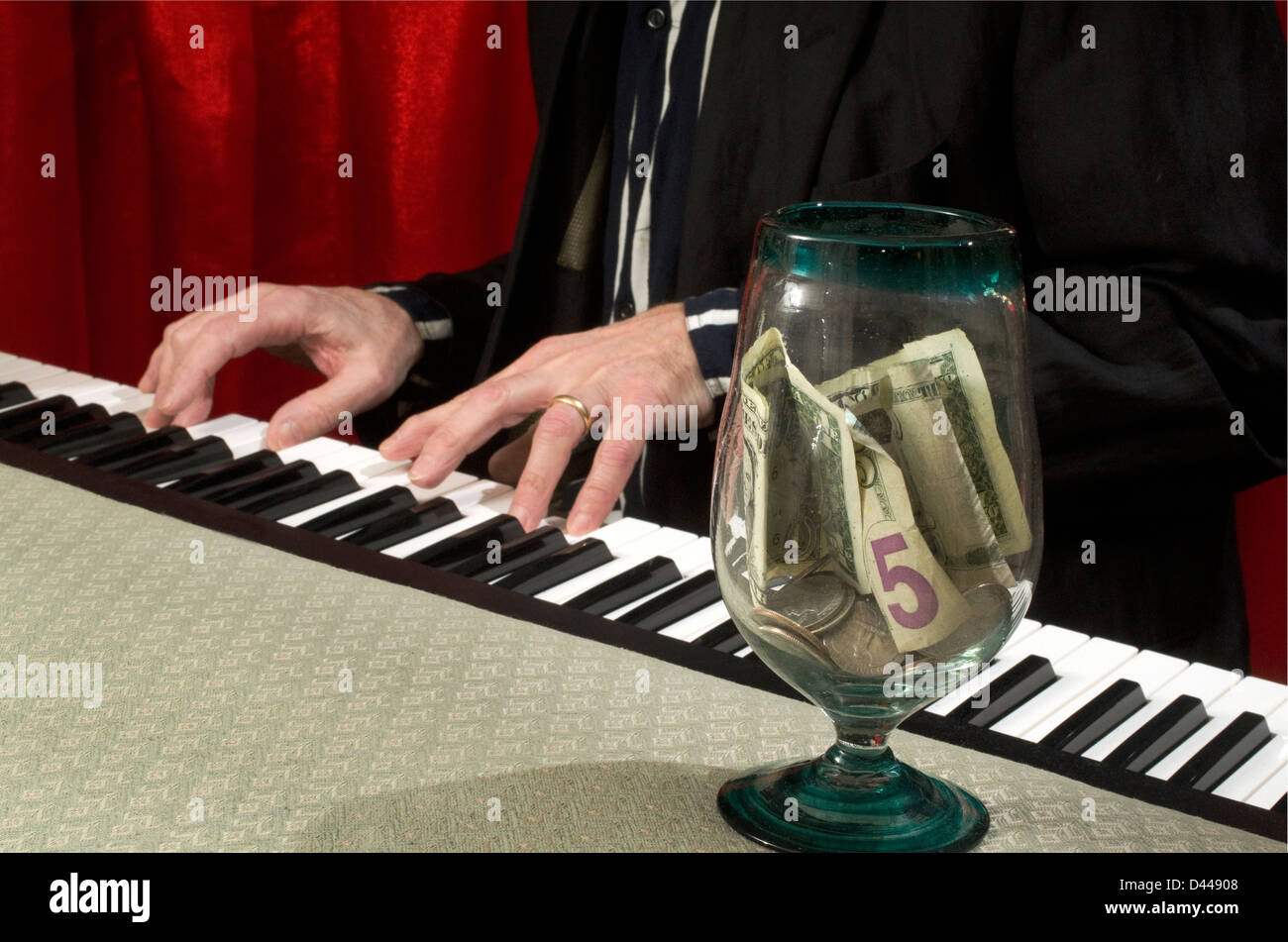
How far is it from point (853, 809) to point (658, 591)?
12.0 inches

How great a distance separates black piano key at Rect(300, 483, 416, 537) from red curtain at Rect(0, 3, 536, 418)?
52.7 inches

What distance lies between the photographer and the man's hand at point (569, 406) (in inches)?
37.0

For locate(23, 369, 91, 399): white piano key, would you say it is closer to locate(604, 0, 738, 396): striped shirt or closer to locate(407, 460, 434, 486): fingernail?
locate(407, 460, 434, 486): fingernail

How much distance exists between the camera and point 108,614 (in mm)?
687

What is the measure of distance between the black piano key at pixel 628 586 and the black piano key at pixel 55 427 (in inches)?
20.2

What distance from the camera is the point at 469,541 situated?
2.75 ft

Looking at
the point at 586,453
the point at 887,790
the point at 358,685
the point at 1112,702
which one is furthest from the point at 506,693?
the point at 586,453

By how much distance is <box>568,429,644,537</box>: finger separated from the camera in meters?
0.89

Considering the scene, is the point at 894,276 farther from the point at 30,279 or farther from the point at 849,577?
the point at 30,279

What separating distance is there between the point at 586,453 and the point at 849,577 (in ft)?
3.23

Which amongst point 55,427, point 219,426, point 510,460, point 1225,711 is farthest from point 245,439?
point 1225,711

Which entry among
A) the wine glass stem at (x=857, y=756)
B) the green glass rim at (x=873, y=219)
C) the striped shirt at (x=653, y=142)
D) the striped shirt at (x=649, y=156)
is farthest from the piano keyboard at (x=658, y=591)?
the striped shirt at (x=653, y=142)

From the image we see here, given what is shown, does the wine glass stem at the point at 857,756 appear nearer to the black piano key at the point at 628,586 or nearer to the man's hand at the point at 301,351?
the black piano key at the point at 628,586

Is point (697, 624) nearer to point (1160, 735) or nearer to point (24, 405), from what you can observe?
point (1160, 735)
